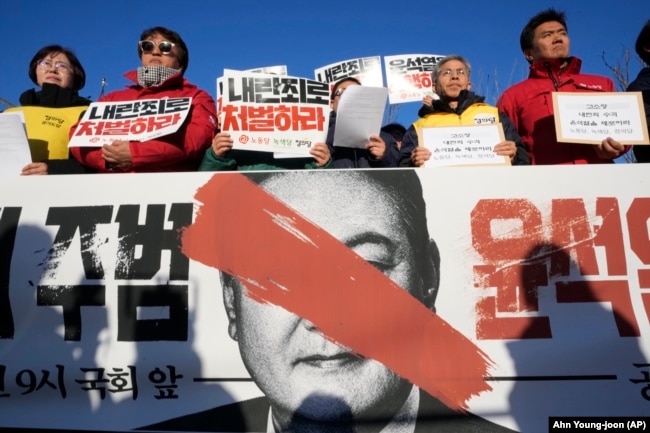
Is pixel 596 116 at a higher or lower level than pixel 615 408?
higher

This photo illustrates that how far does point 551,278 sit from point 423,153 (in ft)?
3.03

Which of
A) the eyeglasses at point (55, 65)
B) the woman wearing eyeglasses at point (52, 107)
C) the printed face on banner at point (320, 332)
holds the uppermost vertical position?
the eyeglasses at point (55, 65)

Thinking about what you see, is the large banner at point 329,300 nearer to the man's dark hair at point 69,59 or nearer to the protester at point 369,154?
the protester at point 369,154

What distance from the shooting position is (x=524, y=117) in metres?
3.38

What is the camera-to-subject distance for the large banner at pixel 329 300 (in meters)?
2.30

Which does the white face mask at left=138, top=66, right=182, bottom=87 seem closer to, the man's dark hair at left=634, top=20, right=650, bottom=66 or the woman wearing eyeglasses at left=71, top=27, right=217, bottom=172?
the woman wearing eyeglasses at left=71, top=27, right=217, bottom=172

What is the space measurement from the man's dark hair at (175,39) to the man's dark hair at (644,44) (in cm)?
310

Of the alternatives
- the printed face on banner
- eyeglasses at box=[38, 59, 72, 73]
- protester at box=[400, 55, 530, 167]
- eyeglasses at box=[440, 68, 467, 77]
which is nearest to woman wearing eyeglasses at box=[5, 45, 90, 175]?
eyeglasses at box=[38, 59, 72, 73]

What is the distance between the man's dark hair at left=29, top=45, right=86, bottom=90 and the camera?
138 inches

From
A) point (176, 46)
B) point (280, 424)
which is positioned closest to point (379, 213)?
point (280, 424)

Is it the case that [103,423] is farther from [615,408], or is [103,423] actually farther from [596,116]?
[596,116]

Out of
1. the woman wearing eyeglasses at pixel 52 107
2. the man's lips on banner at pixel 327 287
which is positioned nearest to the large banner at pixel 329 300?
the man's lips on banner at pixel 327 287

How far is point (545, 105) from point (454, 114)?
1.96 ft

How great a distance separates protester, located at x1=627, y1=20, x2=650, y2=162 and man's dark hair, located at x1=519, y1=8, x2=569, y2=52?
0.52 meters
